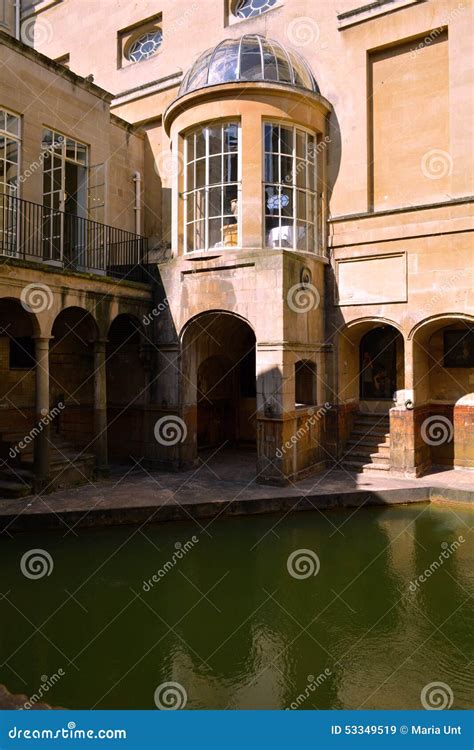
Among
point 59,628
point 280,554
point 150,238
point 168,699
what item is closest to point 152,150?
point 150,238

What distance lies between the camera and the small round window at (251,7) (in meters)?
16.0

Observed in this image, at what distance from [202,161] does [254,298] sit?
12.8 feet

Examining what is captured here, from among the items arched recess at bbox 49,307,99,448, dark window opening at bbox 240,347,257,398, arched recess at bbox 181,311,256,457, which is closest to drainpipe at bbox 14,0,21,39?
arched recess at bbox 49,307,99,448

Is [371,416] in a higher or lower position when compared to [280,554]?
higher

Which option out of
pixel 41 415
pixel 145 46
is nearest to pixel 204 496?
pixel 41 415

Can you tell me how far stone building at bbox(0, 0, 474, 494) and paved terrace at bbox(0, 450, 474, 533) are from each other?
656 millimetres

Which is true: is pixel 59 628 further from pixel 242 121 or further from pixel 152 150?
pixel 152 150

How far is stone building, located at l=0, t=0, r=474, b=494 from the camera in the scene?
497 inches

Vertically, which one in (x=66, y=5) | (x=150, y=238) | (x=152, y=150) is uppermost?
(x=66, y=5)

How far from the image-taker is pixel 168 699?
513 centimetres

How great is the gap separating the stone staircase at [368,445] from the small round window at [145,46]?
13.8 m

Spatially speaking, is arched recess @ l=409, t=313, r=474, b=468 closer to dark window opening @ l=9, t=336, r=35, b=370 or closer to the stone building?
the stone building

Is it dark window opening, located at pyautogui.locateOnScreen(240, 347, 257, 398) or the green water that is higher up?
dark window opening, located at pyautogui.locateOnScreen(240, 347, 257, 398)

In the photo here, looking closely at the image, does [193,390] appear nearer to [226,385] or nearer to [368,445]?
[226,385]
